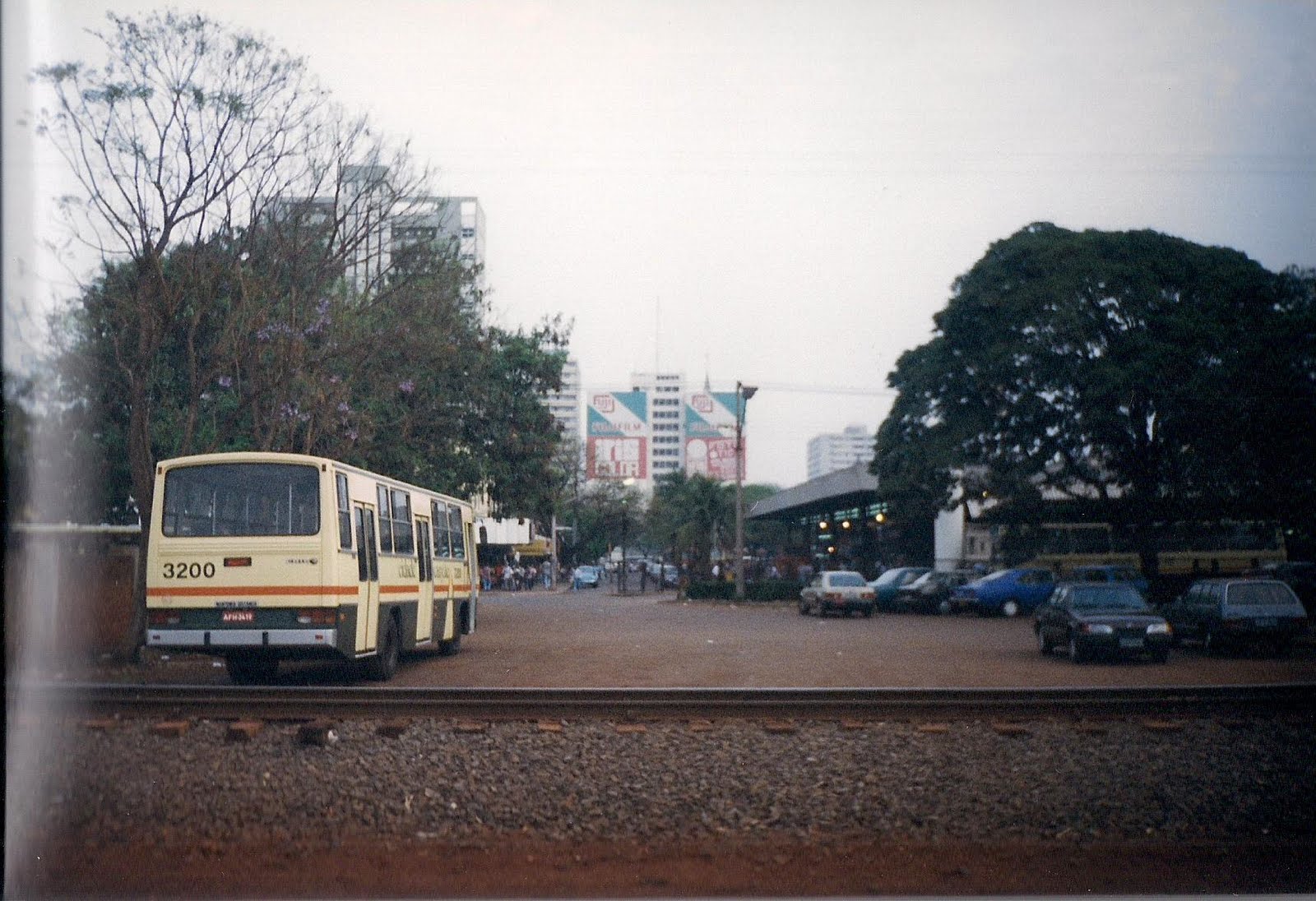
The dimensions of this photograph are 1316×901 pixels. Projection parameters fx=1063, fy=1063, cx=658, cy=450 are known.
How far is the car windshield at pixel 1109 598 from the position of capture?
18.0m

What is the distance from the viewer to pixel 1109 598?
1809cm

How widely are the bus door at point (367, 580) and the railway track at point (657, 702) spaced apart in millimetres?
1177

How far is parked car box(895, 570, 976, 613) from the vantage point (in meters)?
35.7

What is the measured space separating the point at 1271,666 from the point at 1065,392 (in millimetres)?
13972

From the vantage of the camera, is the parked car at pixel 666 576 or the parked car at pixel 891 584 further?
the parked car at pixel 666 576

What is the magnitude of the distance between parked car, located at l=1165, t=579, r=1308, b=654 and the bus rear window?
15612 mm

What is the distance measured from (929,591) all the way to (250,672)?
26117 millimetres

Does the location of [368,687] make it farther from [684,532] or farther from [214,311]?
[684,532]

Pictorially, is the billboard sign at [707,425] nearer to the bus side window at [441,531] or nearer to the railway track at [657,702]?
the bus side window at [441,531]

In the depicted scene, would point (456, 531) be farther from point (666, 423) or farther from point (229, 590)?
point (666, 423)

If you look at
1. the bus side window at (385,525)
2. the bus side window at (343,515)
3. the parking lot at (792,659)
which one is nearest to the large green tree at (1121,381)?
the parking lot at (792,659)

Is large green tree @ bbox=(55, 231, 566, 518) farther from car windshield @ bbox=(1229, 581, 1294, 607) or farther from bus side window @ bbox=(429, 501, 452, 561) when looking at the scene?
car windshield @ bbox=(1229, 581, 1294, 607)

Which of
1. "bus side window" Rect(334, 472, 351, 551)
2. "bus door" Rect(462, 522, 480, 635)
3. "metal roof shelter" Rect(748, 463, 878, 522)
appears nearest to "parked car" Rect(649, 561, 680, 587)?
"metal roof shelter" Rect(748, 463, 878, 522)

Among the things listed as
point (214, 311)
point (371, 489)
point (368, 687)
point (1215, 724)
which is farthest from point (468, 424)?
point (1215, 724)
